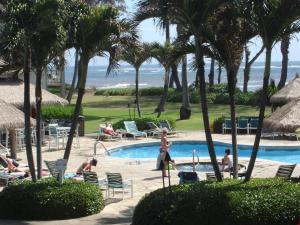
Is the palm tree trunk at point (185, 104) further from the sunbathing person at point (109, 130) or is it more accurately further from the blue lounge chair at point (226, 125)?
the sunbathing person at point (109, 130)

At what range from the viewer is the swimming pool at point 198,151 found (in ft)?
A: 86.5

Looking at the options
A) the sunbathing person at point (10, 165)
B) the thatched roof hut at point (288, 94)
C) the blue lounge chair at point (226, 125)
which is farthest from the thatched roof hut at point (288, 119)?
the sunbathing person at point (10, 165)

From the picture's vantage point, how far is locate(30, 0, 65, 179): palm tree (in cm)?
1309

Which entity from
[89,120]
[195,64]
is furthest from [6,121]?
[89,120]

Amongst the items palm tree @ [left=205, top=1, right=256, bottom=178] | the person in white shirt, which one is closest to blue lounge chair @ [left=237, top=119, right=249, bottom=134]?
the person in white shirt

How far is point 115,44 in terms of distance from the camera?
14500 mm

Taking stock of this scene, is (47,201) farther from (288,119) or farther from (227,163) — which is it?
(288,119)

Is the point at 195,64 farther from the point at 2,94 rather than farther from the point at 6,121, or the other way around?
the point at 2,94

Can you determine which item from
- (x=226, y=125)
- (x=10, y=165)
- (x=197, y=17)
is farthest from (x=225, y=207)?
(x=226, y=125)

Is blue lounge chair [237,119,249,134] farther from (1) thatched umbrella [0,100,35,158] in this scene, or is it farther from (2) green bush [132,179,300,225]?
(2) green bush [132,179,300,225]

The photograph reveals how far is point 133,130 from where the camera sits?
30984mm

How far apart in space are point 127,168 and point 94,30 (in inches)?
333

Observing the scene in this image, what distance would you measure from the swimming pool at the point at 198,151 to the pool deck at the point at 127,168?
1.14 ft

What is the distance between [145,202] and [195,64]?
10.6 feet
